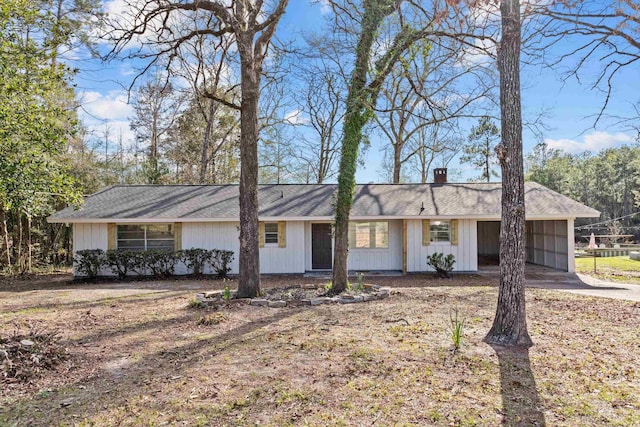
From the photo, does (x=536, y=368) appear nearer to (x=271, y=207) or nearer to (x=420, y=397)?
(x=420, y=397)

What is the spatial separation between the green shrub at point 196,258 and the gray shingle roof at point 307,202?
1.13 meters

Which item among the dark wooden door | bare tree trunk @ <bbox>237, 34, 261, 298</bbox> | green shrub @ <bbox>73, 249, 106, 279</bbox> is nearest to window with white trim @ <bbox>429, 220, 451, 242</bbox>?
the dark wooden door

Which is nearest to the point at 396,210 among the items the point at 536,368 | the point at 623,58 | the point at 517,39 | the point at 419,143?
the point at 623,58

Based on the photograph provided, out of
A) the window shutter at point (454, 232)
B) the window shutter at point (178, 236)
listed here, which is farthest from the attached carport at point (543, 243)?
the window shutter at point (178, 236)

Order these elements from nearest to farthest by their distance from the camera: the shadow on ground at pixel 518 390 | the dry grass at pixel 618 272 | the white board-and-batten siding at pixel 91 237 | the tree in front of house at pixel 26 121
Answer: the shadow on ground at pixel 518 390 → the tree in front of house at pixel 26 121 → the dry grass at pixel 618 272 → the white board-and-batten siding at pixel 91 237

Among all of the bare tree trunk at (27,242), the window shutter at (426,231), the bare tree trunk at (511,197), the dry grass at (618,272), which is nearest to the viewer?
the bare tree trunk at (511,197)

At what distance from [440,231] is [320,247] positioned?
4.37m

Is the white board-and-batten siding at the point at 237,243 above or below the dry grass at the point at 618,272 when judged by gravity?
above

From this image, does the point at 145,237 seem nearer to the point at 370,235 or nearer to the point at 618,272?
the point at 370,235

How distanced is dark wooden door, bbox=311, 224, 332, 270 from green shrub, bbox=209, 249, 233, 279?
3.10 metres

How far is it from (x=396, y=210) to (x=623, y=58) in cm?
753

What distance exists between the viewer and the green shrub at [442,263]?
44.1 feet

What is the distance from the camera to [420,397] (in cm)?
406

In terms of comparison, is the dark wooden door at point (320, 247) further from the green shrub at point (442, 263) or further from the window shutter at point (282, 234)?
the green shrub at point (442, 263)
